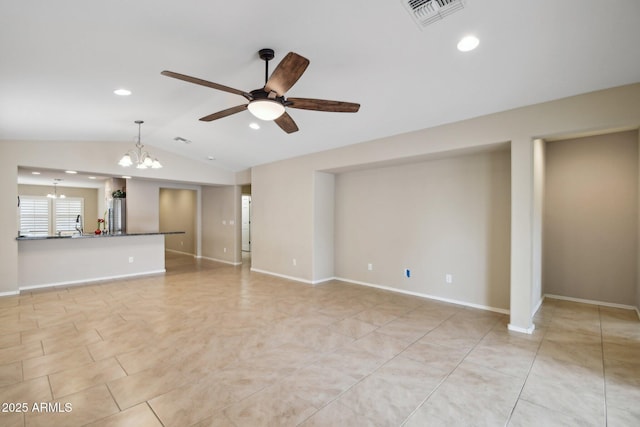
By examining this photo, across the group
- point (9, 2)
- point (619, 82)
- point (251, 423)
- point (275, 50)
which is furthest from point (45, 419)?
point (619, 82)

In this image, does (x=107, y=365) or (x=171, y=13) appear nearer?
(x=171, y=13)

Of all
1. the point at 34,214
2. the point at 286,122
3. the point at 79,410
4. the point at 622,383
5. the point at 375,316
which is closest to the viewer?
the point at 79,410

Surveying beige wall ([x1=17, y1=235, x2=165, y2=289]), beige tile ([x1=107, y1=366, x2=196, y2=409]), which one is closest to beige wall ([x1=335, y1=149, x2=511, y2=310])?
beige tile ([x1=107, y1=366, x2=196, y2=409])

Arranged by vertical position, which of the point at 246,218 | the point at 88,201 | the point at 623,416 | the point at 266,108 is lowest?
the point at 623,416

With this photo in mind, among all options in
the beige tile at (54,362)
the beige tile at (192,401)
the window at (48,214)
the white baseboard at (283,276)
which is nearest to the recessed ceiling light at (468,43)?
the beige tile at (192,401)

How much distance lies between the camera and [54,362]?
2748 millimetres

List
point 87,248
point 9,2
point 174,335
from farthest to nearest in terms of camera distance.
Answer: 1. point 87,248
2. point 174,335
3. point 9,2

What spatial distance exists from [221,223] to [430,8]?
740 centimetres

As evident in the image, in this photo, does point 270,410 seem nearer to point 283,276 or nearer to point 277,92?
point 277,92

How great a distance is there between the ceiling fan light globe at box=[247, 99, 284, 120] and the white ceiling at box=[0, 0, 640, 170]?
1.82 ft

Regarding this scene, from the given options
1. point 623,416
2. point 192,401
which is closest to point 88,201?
point 192,401

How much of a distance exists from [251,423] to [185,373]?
36.2 inches

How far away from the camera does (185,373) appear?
2.57m

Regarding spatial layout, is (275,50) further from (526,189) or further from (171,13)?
(526,189)
